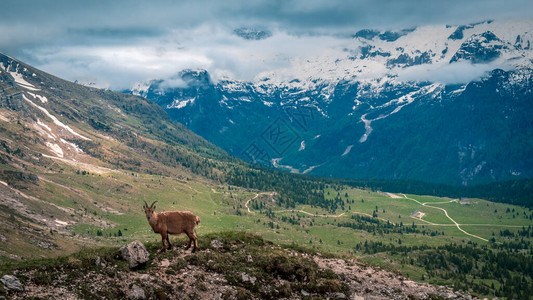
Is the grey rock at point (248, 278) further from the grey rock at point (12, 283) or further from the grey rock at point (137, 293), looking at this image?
the grey rock at point (12, 283)

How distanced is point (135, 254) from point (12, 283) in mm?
9018

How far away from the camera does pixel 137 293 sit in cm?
2956

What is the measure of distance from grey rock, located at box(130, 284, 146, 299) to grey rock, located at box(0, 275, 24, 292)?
Answer: 6826mm

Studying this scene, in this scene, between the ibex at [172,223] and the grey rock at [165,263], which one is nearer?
the grey rock at [165,263]

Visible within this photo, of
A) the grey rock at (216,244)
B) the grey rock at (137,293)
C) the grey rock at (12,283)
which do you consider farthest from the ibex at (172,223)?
the grey rock at (12,283)

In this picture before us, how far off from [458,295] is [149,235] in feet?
503

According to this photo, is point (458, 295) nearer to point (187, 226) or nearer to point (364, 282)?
point (364, 282)

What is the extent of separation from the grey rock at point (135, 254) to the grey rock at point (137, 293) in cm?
325

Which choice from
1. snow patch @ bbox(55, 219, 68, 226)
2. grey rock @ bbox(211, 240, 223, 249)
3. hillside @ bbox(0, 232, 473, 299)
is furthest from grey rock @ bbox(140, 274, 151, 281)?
snow patch @ bbox(55, 219, 68, 226)

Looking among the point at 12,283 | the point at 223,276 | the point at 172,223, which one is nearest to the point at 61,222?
the point at 172,223

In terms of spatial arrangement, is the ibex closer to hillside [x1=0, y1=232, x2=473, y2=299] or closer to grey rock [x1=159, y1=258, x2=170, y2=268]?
hillside [x1=0, y1=232, x2=473, y2=299]

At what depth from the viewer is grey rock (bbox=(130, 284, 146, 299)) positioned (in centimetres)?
2944

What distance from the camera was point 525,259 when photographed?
172 meters

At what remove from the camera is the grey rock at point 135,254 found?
33.2m
